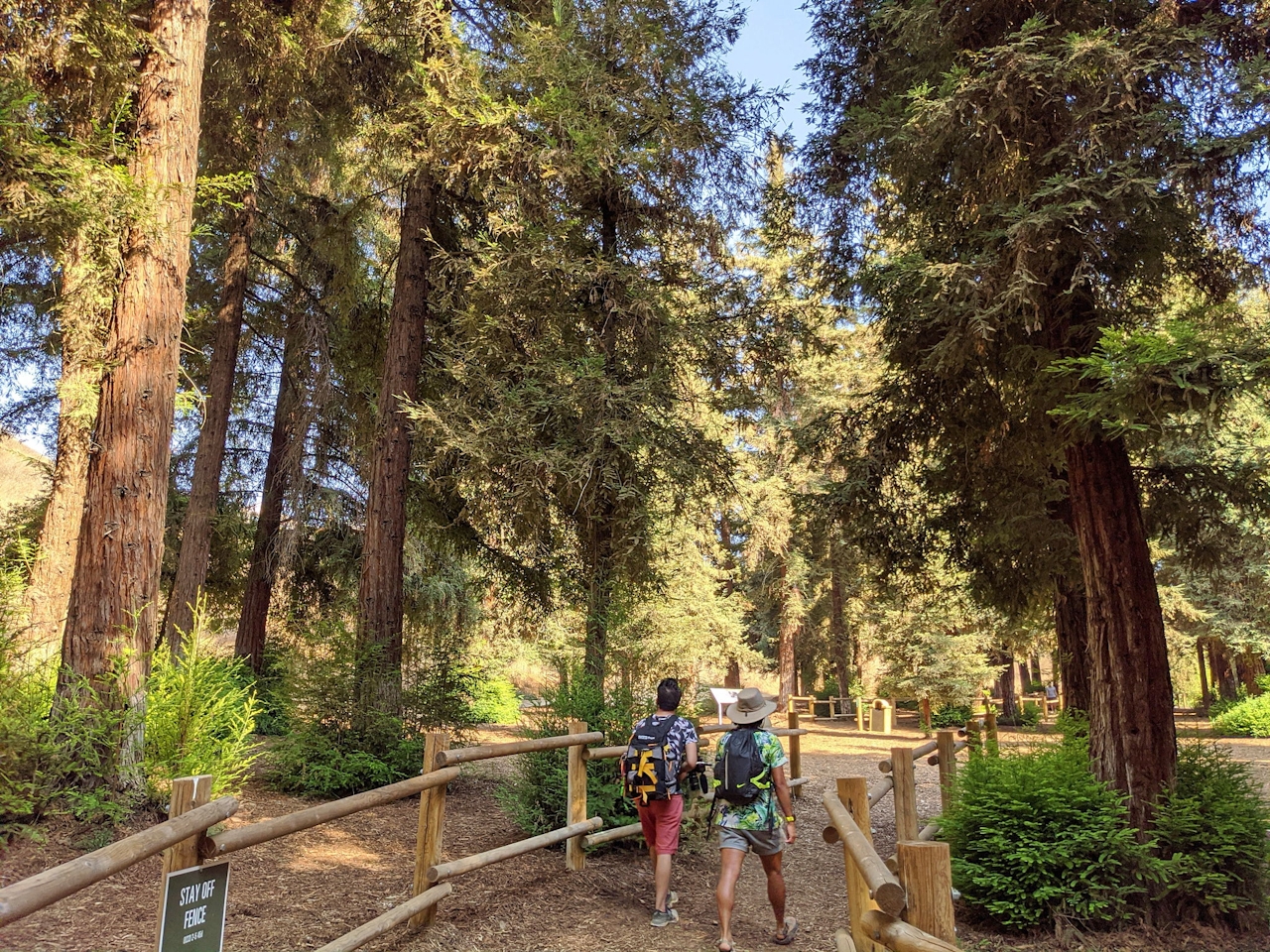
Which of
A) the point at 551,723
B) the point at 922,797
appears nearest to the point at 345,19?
the point at 551,723

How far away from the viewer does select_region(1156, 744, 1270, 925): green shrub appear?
6430 millimetres

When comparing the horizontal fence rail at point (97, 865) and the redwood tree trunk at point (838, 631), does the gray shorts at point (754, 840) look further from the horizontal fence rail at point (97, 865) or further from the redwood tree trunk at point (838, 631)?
the redwood tree trunk at point (838, 631)

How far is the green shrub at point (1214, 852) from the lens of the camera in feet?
21.1

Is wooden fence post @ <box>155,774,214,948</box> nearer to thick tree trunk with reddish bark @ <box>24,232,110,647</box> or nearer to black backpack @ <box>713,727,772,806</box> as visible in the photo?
black backpack @ <box>713,727,772,806</box>

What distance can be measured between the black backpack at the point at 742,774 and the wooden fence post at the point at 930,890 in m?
3.50

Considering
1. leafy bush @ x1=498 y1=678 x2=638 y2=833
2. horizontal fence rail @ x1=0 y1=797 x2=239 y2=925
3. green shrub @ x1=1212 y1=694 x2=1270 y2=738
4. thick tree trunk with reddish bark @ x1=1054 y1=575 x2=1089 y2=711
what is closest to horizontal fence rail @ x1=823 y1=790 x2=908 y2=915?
horizontal fence rail @ x1=0 y1=797 x2=239 y2=925

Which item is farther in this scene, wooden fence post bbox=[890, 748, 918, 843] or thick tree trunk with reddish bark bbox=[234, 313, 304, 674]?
thick tree trunk with reddish bark bbox=[234, 313, 304, 674]

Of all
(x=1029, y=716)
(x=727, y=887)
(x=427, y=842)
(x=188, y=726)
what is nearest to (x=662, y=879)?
(x=727, y=887)

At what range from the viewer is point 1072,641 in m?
10.5

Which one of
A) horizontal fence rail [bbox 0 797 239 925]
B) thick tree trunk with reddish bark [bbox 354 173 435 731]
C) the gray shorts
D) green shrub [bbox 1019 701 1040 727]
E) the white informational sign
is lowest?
green shrub [bbox 1019 701 1040 727]

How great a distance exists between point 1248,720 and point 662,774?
21.1 meters

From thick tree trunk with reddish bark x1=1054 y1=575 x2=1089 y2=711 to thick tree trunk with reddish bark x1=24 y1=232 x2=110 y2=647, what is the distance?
10.6 metres

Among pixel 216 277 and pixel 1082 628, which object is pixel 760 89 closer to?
pixel 1082 628

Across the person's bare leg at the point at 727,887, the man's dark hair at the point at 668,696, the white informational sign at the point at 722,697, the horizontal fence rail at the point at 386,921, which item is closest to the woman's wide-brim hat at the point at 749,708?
the man's dark hair at the point at 668,696
